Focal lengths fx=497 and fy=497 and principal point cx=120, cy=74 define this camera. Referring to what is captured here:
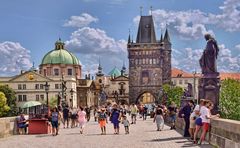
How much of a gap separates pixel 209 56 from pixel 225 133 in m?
5.76

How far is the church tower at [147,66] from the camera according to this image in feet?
456

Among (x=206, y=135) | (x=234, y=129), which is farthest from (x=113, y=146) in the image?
(x=234, y=129)

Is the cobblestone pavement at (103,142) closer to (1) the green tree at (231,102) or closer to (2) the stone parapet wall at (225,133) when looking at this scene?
(2) the stone parapet wall at (225,133)

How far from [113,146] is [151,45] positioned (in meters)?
125

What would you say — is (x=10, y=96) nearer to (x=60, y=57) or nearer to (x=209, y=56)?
(x=60, y=57)

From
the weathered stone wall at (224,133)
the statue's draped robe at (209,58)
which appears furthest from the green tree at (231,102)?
the weathered stone wall at (224,133)

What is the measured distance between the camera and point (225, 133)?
14.3 meters

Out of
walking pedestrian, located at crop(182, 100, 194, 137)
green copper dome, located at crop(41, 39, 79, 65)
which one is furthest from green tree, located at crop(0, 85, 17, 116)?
walking pedestrian, located at crop(182, 100, 194, 137)

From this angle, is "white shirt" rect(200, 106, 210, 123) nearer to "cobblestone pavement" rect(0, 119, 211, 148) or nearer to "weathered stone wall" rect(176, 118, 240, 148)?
"weathered stone wall" rect(176, 118, 240, 148)

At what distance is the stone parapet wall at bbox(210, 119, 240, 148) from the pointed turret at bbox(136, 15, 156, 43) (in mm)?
127945

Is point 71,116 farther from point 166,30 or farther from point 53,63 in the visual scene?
point 166,30

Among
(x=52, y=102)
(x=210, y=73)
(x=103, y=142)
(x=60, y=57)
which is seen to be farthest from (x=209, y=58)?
(x=60, y=57)

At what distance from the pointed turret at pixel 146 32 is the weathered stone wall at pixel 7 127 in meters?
118

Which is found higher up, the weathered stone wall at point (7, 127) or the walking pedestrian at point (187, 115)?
the walking pedestrian at point (187, 115)
